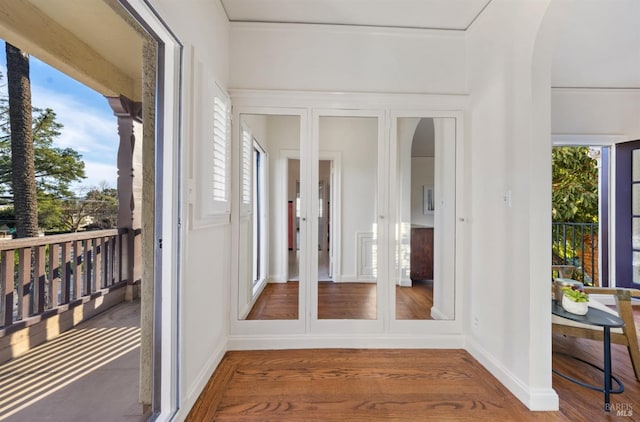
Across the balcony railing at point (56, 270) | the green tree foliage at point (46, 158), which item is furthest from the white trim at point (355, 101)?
the balcony railing at point (56, 270)

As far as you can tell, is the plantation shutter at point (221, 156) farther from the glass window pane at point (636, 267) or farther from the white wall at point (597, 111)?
the glass window pane at point (636, 267)

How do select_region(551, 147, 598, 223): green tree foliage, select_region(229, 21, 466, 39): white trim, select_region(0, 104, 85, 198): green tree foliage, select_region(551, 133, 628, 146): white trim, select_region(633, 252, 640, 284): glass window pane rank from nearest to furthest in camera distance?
1. select_region(0, 104, 85, 198): green tree foliage
2. select_region(229, 21, 466, 39): white trim
3. select_region(633, 252, 640, 284): glass window pane
4. select_region(551, 133, 628, 146): white trim
5. select_region(551, 147, 598, 223): green tree foliage

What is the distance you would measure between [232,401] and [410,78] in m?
2.80

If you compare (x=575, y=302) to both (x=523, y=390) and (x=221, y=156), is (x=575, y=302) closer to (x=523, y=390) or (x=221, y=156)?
(x=523, y=390)

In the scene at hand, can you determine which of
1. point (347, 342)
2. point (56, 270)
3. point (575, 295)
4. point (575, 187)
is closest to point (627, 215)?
point (575, 187)

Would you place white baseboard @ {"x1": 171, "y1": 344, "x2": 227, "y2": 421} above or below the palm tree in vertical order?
below

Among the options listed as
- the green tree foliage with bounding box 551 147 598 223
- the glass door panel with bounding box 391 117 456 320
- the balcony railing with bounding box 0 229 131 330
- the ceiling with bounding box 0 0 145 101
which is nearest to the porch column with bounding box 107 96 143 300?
the balcony railing with bounding box 0 229 131 330

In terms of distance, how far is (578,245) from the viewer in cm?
414

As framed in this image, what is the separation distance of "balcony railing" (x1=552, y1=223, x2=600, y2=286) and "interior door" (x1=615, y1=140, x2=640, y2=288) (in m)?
0.69

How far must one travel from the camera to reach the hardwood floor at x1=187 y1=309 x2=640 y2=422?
5.17 ft

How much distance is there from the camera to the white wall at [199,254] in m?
1.50

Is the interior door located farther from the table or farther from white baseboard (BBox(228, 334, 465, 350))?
white baseboard (BBox(228, 334, 465, 350))

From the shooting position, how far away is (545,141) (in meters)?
1.63

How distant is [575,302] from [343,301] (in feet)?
5.33
